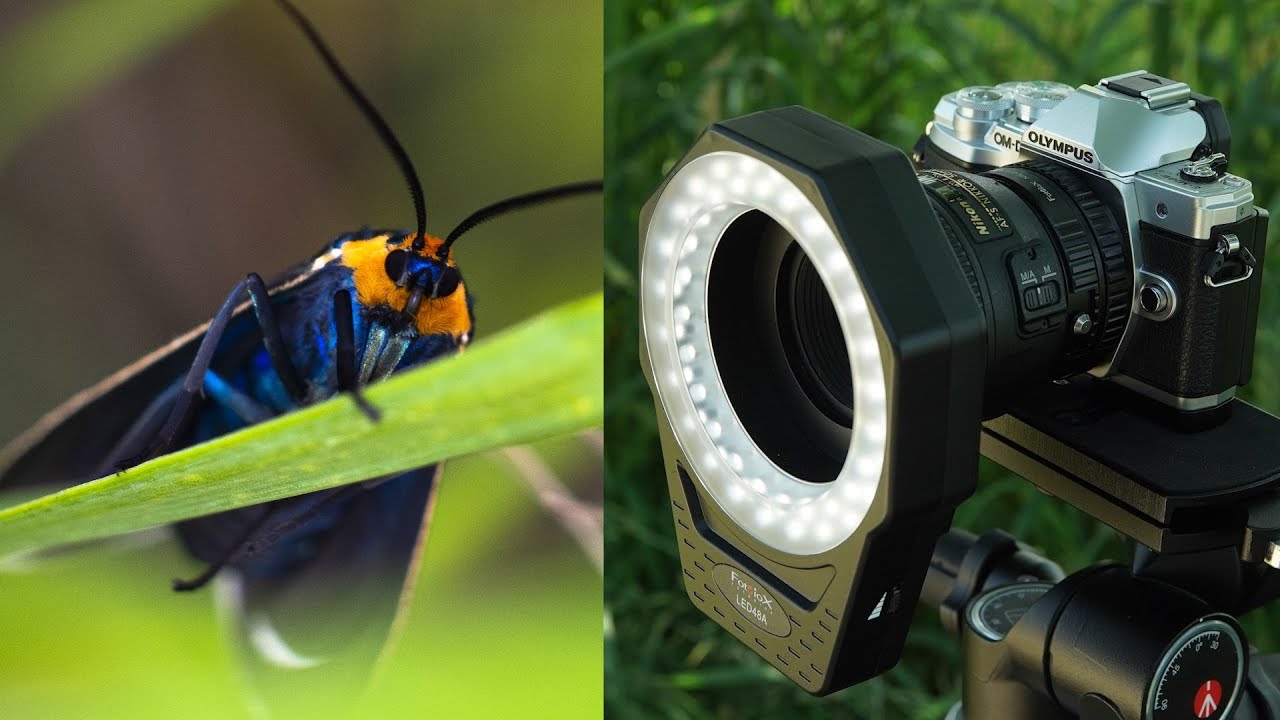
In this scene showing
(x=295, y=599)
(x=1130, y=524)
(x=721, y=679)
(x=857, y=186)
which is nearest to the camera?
(x=857, y=186)

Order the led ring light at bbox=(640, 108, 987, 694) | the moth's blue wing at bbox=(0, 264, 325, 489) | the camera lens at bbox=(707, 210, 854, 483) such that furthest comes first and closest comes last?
the moth's blue wing at bbox=(0, 264, 325, 489)
the camera lens at bbox=(707, 210, 854, 483)
the led ring light at bbox=(640, 108, 987, 694)

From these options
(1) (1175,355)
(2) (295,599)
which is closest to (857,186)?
(1) (1175,355)

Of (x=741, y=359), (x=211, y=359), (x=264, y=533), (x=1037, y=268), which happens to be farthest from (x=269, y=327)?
(x=1037, y=268)

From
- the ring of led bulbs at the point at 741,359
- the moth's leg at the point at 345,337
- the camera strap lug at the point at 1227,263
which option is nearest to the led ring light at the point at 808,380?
the ring of led bulbs at the point at 741,359

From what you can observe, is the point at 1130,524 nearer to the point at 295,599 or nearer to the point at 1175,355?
the point at 1175,355

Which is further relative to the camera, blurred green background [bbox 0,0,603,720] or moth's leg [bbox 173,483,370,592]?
moth's leg [bbox 173,483,370,592]

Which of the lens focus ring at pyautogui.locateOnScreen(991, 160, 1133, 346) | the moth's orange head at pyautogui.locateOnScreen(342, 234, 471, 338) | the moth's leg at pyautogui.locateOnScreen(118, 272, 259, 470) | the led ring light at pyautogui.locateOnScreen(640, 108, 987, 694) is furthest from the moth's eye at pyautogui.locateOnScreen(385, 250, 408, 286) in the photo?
the lens focus ring at pyautogui.locateOnScreen(991, 160, 1133, 346)

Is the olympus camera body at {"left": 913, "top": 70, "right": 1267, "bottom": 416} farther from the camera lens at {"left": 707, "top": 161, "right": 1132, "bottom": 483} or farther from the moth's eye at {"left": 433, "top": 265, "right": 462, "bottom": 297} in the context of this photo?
the moth's eye at {"left": 433, "top": 265, "right": 462, "bottom": 297}

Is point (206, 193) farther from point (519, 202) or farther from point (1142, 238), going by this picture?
point (1142, 238)
